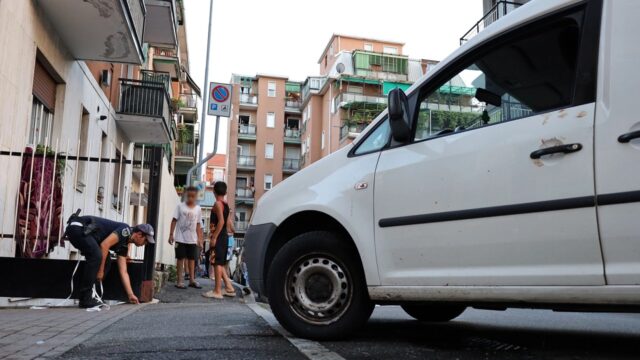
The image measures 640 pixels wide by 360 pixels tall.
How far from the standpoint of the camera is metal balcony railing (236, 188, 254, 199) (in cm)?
6519

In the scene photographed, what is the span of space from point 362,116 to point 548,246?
4729 cm

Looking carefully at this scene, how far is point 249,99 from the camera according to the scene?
6600 cm

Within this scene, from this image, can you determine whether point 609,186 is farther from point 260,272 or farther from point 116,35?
point 116,35

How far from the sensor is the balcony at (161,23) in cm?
1564

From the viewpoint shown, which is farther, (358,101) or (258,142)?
(258,142)

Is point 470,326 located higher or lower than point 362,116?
lower

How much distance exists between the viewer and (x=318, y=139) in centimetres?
6016

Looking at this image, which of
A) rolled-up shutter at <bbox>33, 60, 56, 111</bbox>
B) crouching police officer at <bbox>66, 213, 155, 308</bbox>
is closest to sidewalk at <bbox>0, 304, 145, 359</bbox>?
crouching police officer at <bbox>66, 213, 155, 308</bbox>

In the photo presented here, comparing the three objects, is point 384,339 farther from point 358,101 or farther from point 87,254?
point 358,101

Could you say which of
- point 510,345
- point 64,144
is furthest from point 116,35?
point 510,345

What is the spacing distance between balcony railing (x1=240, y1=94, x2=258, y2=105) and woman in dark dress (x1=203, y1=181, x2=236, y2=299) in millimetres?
58017

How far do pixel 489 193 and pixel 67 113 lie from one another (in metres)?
9.00

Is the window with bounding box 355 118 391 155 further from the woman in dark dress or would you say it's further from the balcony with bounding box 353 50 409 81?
the balcony with bounding box 353 50 409 81

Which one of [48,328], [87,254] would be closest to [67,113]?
[87,254]
